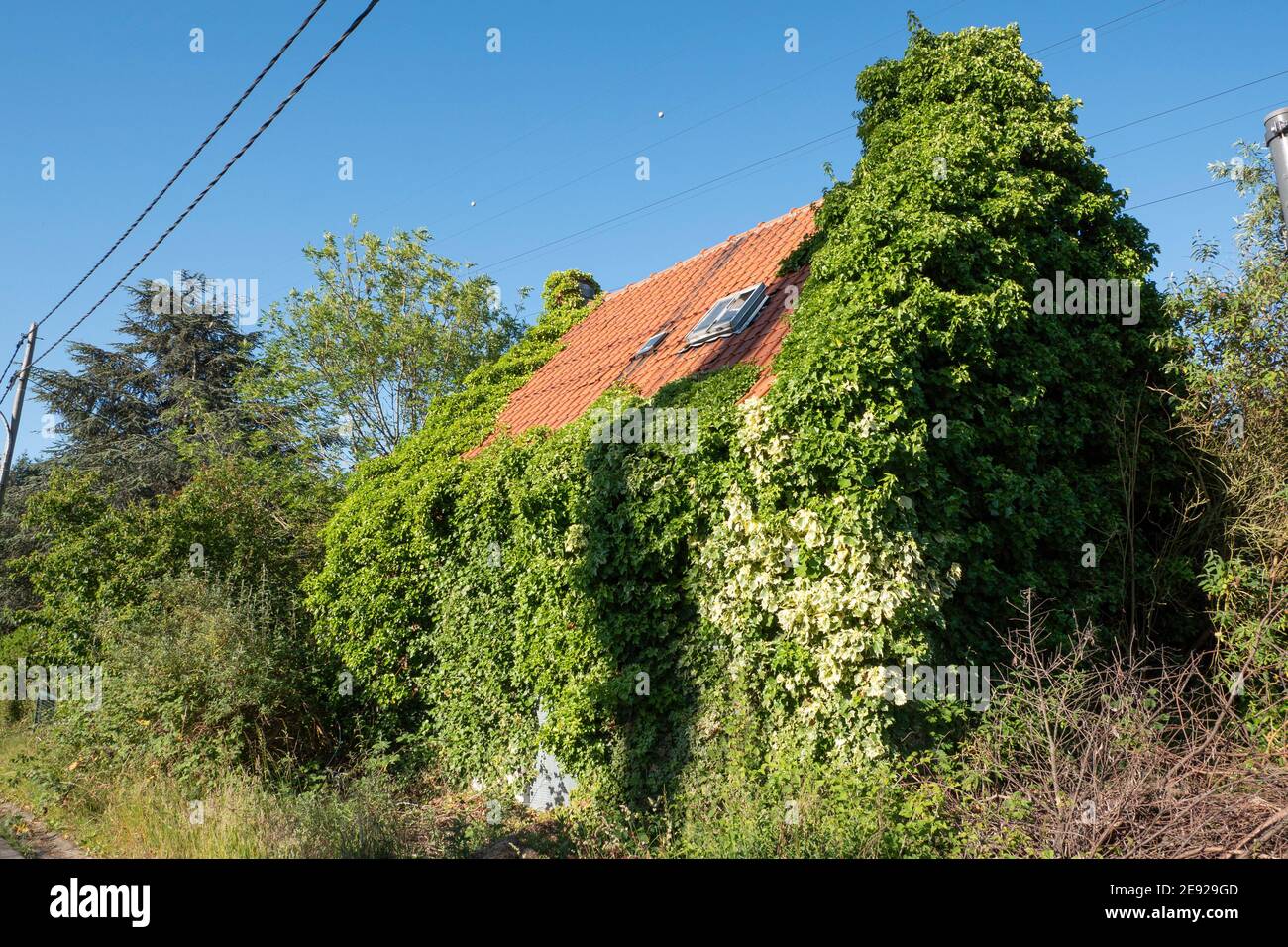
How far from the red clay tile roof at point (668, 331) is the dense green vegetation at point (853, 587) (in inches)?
47.3

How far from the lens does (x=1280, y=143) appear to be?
5.29 meters

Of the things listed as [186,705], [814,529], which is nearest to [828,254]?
[814,529]

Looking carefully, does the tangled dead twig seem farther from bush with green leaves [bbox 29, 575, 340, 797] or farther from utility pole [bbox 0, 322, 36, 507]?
utility pole [bbox 0, 322, 36, 507]

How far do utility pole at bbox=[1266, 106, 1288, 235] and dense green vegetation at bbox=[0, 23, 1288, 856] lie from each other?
2.84m

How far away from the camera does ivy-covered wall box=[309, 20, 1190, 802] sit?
7184 millimetres

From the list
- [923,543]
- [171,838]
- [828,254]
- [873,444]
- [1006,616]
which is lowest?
[171,838]

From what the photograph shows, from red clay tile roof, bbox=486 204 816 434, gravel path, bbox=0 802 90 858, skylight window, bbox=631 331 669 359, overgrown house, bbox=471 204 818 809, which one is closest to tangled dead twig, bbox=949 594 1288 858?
overgrown house, bbox=471 204 818 809

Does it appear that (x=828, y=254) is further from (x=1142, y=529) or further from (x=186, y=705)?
(x=186, y=705)

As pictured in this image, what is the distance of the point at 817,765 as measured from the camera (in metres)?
7.04

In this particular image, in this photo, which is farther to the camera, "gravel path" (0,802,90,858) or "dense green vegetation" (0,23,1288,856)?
"gravel path" (0,802,90,858)

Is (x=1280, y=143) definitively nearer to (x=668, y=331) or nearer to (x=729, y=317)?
(x=729, y=317)
